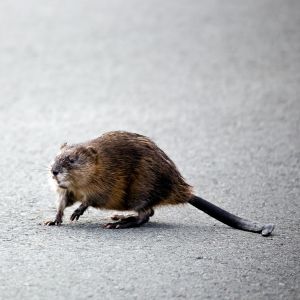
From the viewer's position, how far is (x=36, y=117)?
9.65 m

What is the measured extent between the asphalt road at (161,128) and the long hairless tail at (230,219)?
61mm

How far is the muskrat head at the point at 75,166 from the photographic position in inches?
236

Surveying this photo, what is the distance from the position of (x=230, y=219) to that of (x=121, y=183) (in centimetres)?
88

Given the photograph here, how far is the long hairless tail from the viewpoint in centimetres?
596

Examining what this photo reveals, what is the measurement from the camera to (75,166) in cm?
605

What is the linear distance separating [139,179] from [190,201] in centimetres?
46

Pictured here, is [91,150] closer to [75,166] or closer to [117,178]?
[75,166]

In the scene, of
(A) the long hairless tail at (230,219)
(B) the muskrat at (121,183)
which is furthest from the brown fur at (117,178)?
(A) the long hairless tail at (230,219)

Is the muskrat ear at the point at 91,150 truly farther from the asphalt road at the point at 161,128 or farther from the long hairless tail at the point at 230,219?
the long hairless tail at the point at 230,219

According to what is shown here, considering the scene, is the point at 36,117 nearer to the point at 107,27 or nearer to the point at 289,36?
the point at 107,27

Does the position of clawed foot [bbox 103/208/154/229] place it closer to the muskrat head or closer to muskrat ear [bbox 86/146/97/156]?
the muskrat head

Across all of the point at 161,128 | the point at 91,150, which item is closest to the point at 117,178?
the point at 91,150

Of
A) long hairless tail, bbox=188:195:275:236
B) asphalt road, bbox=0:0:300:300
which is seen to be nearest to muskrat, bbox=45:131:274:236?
long hairless tail, bbox=188:195:275:236

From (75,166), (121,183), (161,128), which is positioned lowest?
(161,128)
